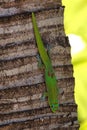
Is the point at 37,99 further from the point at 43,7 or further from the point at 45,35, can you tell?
the point at 43,7

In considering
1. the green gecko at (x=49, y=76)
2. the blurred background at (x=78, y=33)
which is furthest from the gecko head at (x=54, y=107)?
the blurred background at (x=78, y=33)

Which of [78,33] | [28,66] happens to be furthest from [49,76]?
[78,33]

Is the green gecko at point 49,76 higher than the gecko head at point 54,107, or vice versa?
the green gecko at point 49,76

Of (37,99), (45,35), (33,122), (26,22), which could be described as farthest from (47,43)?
(33,122)

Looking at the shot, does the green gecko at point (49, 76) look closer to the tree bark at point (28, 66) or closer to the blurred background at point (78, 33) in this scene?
the tree bark at point (28, 66)

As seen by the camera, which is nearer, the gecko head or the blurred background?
the gecko head

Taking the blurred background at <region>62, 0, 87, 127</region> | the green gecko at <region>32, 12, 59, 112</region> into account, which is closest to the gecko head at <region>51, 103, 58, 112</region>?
the green gecko at <region>32, 12, 59, 112</region>

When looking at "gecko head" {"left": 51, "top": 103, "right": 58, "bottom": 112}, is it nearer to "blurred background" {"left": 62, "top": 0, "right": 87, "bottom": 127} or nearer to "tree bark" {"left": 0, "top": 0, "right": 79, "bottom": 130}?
"tree bark" {"left": 0, "top": 0, "right": 79, "bottom": 130}
